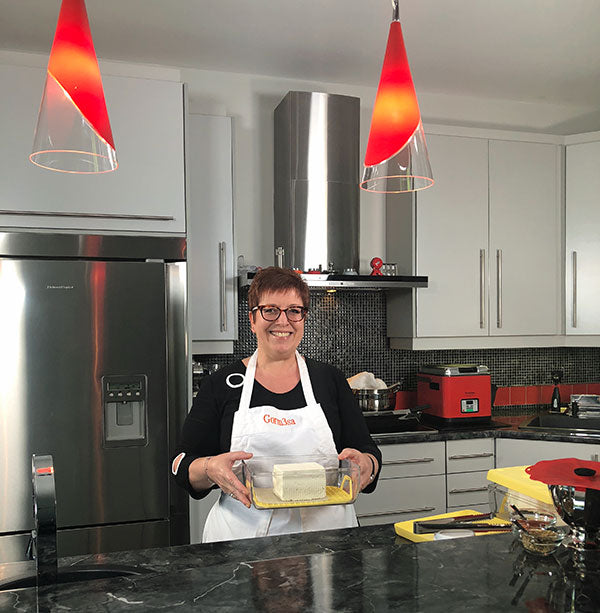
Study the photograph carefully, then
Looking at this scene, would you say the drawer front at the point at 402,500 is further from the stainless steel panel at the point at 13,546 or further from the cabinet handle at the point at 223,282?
the stainless steel panel at the point at 13,546

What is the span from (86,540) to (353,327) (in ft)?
6.08

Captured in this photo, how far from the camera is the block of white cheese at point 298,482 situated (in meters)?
1.47

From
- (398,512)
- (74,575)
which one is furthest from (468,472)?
(74,575)

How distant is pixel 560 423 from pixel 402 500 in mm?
1034

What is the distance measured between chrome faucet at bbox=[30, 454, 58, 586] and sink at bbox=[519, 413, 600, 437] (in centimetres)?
279

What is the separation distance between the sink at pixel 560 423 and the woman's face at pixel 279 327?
1.87 meters

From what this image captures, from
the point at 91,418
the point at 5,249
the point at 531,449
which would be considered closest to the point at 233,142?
the point at 5,249

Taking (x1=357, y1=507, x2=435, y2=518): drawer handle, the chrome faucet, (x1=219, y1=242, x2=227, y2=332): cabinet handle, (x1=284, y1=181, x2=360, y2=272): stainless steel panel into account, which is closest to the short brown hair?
the chrome faucet

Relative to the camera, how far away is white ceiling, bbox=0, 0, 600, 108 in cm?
269

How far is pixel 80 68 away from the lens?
4.47 ft

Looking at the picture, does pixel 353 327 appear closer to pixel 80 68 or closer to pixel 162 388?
pixel 162 388

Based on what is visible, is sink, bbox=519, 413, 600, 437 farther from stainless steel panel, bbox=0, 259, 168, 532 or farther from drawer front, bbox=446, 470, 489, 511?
stainless steel panel, bbox=0, 259, 168, 532

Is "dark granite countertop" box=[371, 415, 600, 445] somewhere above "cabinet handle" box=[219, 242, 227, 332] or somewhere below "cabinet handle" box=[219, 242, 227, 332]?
below

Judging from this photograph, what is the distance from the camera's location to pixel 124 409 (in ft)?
8.26
